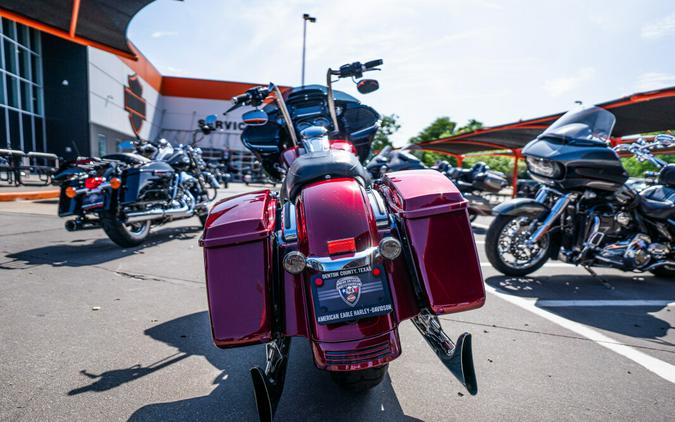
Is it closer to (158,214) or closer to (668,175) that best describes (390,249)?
(158,214)

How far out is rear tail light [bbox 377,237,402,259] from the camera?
131cm

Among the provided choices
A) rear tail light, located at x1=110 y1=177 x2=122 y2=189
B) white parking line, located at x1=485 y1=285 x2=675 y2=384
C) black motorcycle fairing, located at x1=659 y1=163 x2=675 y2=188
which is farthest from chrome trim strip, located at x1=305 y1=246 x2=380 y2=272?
black motorcycle fairing, located at x1=659 y1=163 x2=675 y2=188

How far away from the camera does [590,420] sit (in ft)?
5.11

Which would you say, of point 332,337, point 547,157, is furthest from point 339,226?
point 547,157

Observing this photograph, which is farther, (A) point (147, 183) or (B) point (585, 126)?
(A) point (147, 183)

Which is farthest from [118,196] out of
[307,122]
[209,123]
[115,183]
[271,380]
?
[271,380]

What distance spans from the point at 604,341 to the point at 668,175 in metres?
2.88

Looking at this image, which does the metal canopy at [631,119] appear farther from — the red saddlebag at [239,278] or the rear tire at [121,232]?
the red saddlebag at [239,278]

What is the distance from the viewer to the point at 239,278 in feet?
4.49

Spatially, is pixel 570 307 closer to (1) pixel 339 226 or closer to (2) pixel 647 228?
(2) pixel 647 228

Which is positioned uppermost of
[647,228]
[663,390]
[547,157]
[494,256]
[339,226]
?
[547,157]

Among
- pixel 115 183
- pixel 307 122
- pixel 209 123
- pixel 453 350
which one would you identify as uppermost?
pixel 209 123

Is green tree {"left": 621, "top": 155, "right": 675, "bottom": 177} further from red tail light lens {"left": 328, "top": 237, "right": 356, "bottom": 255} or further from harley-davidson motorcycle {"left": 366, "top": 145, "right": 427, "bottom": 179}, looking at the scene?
red tail light lens {"left": 328, "top": 237, "right": 356, "bottom": 255}

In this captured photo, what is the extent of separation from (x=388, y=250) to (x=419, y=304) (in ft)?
1.06
